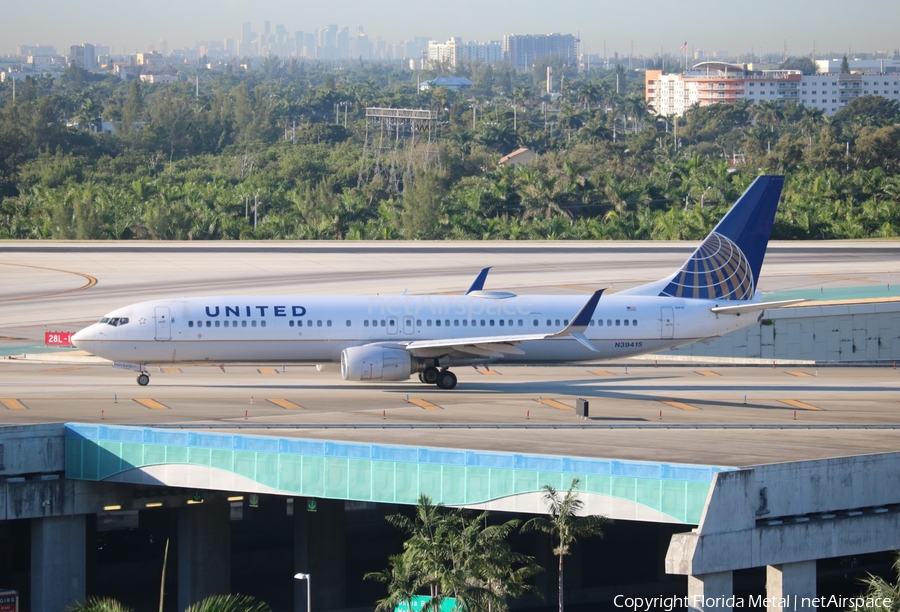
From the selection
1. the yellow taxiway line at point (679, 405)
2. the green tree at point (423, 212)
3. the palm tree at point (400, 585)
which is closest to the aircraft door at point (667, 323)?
the yellow taxiway line at point (679, 405)

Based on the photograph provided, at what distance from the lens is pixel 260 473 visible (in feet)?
129

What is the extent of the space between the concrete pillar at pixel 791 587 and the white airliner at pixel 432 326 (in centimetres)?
1443

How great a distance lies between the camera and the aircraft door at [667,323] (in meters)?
52.2

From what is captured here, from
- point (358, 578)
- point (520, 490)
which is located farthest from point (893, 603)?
point (358, 578)

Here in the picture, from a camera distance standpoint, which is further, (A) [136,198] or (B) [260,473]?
(A) [136,198]

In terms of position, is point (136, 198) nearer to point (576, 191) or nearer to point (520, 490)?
point (576, 191)

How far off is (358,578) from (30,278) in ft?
154

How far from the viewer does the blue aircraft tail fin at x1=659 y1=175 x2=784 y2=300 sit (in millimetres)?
54406

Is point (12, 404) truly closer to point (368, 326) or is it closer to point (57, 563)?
point (57, 563)

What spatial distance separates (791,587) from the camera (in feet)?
116

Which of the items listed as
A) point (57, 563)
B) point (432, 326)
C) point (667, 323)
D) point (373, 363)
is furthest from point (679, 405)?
point (57, 563)

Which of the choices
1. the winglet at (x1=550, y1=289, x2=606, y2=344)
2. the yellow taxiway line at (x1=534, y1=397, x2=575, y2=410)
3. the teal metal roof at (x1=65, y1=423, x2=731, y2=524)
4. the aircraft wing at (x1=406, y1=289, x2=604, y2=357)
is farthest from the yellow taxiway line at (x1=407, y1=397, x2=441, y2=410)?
the teal metal roof at (x1=65, y1=423, x2=731, y2=524)

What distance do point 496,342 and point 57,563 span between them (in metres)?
18.6

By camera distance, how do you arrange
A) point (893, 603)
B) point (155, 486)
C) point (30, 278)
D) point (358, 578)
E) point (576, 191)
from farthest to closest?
point (576, 191) < point (30, 278) < point (358, 578) < point (155, 486) < point (893, 603)
